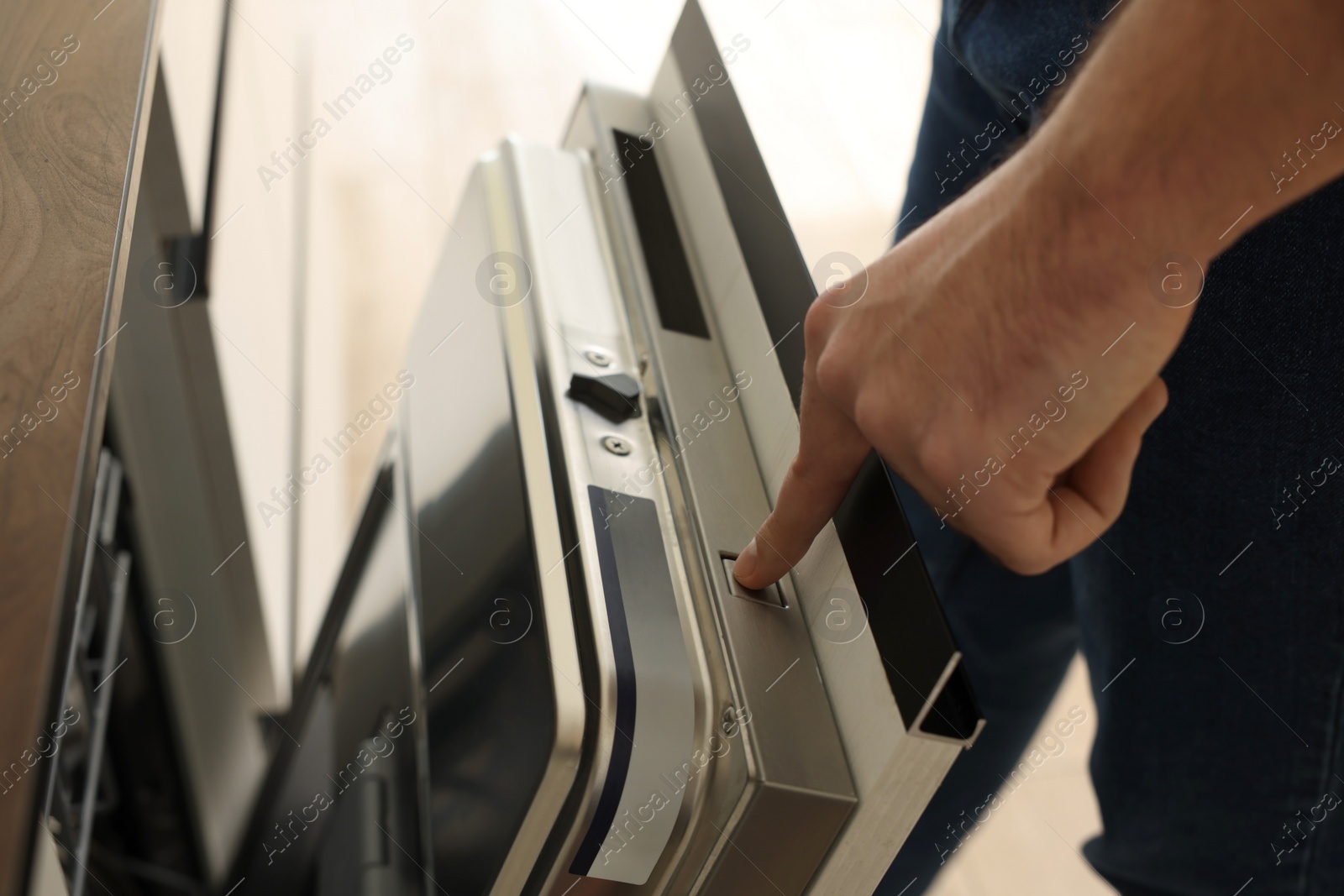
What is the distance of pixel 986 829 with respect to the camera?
137 cm

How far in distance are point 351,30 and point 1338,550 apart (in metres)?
2.71

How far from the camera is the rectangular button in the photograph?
0.45 meters

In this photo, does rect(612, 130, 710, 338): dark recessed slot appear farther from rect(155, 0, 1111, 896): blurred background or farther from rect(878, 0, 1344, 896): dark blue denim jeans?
rect(878, 0, 1344, 896): dark blue denim jeans

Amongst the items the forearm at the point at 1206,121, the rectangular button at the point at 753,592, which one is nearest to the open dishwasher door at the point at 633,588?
the rectangular button at the point at 753,592

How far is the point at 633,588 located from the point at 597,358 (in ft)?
0.55

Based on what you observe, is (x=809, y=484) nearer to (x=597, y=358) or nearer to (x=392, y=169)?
(x=597, y=358)

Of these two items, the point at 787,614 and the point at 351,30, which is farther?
the point at 351,30

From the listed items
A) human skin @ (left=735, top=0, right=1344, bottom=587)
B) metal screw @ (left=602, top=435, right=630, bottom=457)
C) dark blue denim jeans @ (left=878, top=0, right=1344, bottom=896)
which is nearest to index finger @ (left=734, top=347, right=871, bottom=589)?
human skin @ (left=735, top=0, right=1344, bottom=587)

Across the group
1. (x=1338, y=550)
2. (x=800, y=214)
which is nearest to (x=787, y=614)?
(x=800, y=214)

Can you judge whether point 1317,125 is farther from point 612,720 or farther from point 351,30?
point 351,30

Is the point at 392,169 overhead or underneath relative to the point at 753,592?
underneath

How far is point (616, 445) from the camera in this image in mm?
526

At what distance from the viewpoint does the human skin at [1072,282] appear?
1.07ft

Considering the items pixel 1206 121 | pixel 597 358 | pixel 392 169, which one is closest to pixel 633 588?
pixel 597 358
